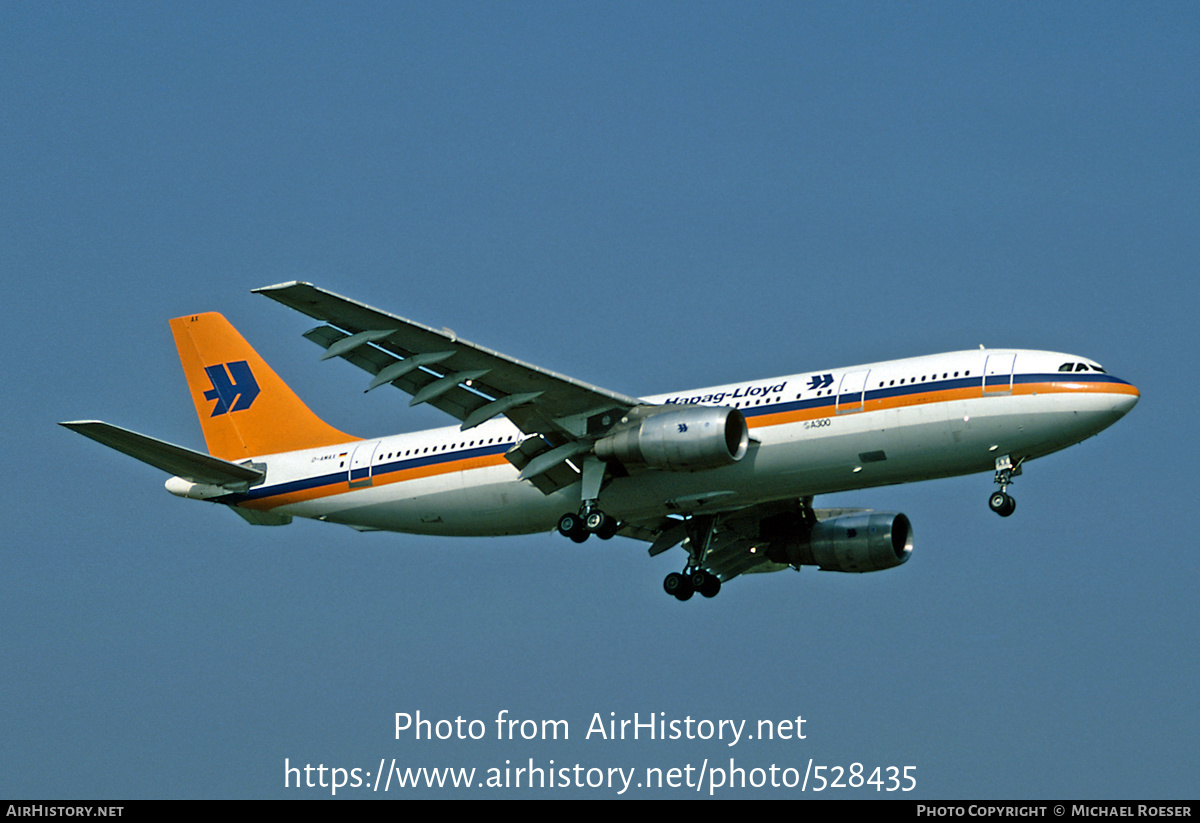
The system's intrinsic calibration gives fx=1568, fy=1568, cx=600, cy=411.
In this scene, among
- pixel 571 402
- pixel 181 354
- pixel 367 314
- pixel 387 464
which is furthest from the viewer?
pixel 181 354

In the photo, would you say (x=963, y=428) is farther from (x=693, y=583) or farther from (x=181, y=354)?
(x=181, y=354)

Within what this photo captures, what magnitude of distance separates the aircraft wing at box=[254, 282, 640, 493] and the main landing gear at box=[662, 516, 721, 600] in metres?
5.94

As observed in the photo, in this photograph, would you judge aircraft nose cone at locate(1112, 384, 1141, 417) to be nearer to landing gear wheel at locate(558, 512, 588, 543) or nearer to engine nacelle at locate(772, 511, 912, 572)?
engine nacelle at locate(772, 511, 912, 572)

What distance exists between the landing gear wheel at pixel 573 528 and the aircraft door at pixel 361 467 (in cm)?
661

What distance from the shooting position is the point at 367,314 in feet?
132

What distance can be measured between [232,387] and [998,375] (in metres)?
25.5

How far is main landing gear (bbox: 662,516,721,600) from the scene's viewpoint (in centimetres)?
4819

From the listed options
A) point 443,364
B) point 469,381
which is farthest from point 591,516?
point 443,364

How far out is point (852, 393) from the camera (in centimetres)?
4103

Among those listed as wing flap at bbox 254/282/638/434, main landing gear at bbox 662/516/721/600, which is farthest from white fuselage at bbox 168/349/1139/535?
main landing gear at bbox 662/516/721/600

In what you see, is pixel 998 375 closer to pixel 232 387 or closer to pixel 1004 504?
pixel 1004 504

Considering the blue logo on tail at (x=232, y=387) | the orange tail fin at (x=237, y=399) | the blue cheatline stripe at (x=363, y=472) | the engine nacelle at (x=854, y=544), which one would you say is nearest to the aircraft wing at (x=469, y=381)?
the blue cheatline stripe at (x=363, y=472)

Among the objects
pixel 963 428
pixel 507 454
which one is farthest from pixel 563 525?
pixel 963 428

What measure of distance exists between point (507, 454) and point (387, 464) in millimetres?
4860
